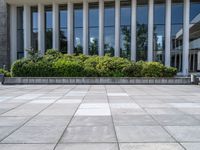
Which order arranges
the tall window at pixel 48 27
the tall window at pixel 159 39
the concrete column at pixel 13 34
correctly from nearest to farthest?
the tall window at pixel 159 39 → the tall window at pixel 48 27 → the concrete column at pixel 13 34

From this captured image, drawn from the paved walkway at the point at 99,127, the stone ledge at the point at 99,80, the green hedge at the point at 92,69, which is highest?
the green hedge at the point at 92,69

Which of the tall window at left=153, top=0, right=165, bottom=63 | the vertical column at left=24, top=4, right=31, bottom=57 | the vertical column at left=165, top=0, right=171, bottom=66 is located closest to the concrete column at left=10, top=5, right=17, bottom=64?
the vertical column at left=24, top=4, right=31, bottom=57

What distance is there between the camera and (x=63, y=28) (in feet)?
121

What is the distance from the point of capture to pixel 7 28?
37219mm

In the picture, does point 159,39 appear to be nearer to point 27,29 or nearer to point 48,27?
point 48,27

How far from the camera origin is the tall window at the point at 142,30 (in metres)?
34.4

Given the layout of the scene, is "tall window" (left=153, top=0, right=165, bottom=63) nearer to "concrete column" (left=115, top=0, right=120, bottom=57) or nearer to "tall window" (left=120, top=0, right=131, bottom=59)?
"tall window" (left=120, top=0, right=131, bottom=59)

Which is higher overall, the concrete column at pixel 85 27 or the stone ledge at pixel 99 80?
the concrete column at pixel 85 27

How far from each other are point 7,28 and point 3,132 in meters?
32.0

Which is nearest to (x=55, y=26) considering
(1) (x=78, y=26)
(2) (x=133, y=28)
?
(1) (x=78, y=26)

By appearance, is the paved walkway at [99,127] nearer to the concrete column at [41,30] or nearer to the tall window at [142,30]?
the tall window at [142,30]

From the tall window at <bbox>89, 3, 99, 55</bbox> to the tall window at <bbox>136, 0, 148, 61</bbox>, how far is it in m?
4.79

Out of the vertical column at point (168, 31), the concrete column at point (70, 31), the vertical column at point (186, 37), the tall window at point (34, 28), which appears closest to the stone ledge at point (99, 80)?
the vertical column at point (186, 37)

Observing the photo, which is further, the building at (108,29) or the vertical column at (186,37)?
the building at (108,29)
